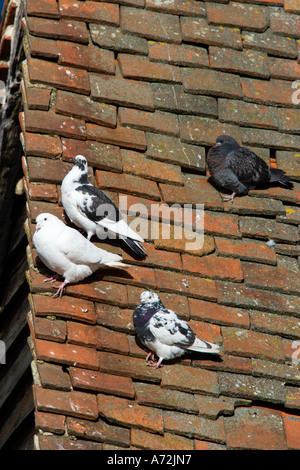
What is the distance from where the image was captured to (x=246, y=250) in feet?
14.0

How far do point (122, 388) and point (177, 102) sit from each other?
2.02m

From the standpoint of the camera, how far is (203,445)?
347 cm

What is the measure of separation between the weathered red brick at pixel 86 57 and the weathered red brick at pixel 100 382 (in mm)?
2055

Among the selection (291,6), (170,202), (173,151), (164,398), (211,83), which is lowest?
(164,398)

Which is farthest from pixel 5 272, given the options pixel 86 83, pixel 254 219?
pixel 254 219

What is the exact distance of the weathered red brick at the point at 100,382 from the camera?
349 cm

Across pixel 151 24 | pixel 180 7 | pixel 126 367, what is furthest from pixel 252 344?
pixel 180 7

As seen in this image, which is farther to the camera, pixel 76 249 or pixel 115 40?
pixel 115 40

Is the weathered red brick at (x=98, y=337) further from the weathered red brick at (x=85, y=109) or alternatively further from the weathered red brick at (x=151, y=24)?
the weathered red brick at (x=151, y=24)

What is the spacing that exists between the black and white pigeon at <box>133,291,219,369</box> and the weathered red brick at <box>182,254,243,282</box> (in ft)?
1.40

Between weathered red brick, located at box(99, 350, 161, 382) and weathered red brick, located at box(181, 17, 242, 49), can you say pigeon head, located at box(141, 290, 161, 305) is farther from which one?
weathered red brick, located at box(181, 17, 242, 49)

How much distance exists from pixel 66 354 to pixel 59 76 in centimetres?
188

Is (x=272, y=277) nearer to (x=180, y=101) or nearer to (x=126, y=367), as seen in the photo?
(x=126, y=367)

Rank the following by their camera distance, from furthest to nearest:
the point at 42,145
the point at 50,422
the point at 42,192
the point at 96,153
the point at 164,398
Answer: the point at 96,153 → the point at 42,145 → the point at 42,192 → the point at 164,398 → the point at 50,422
